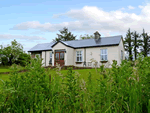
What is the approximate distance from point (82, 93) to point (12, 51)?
28347mm

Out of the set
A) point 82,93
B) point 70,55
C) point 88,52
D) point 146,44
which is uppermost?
point 146,44

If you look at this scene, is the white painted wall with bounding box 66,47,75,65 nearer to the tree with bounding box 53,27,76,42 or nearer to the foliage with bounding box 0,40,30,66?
the foliage with bounding box 0,40,30,66

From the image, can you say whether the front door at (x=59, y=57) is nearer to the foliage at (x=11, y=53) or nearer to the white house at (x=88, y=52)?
the white house at (x=88, y=52)

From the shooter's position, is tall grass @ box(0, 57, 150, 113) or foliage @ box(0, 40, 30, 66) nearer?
tall grass @ box(0, 57, 150, 113)

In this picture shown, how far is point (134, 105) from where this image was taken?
159 centimetres

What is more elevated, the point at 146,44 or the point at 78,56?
the point at 146,44

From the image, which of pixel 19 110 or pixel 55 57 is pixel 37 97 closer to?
pixel 19 110

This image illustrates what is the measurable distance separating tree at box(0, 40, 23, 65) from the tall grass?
83.7ft

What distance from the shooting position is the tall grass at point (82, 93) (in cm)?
163

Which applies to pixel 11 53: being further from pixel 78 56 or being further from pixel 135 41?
pixel 135 41

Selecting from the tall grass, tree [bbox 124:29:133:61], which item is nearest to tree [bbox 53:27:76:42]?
tree [bbox 124:29:133:61]

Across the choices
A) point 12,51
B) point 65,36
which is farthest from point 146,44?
point 12,51

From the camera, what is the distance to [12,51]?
87.1 ft

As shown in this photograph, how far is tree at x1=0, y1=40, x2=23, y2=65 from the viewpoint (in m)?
25.9
